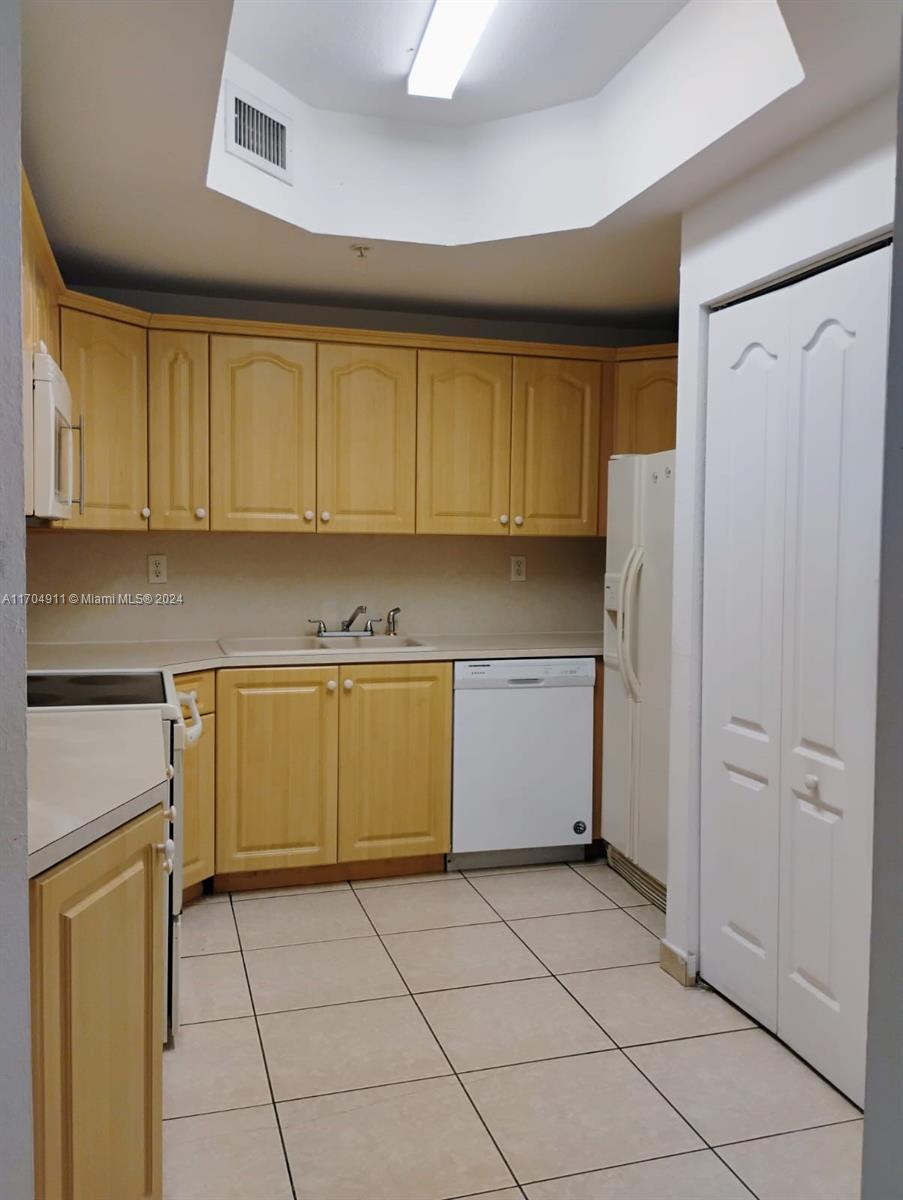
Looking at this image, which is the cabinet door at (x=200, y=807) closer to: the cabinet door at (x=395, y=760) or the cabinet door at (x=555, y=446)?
the cabinet door at (x=395, y=760)

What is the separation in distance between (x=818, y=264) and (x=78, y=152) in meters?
1.89

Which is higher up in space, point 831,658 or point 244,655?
point 831,658

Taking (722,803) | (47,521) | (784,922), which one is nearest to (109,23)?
(47,521)

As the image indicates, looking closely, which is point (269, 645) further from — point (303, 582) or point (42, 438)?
point (42, 438)

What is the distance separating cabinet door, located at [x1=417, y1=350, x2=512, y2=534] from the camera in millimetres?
3834

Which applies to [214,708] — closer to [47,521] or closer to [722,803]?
[47,521]

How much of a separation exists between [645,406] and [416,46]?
192cm

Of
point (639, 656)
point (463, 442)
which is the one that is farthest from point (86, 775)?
point (463, 442)

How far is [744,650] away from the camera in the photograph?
8.34 ft

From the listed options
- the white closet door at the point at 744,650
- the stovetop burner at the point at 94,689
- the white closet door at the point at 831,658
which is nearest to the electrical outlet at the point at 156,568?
the stovetop burner at the point at 94,689

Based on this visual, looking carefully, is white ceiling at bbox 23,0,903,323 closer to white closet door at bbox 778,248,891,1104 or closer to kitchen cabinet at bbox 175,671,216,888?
white closet door at bbox 778,248,891,1104

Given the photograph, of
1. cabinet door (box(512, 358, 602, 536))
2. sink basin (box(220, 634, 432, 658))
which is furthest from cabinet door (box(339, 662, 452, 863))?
cabinet door (box(512, 358, 602, 536))

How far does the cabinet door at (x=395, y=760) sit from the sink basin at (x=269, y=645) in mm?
320

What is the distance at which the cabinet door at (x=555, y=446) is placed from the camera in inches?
155
